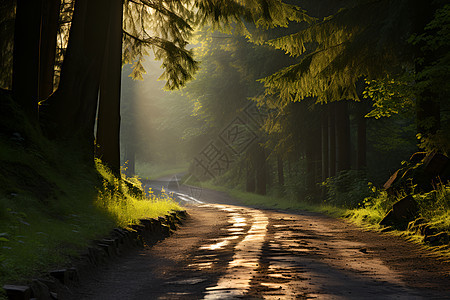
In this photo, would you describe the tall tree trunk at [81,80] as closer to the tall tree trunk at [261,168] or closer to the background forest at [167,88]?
the background forest at [167,88]

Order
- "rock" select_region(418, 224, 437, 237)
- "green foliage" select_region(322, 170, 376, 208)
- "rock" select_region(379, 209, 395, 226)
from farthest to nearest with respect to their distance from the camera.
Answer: "green foliage" select_region(322, 170, 376, 208), "rock" select_region(379, 209, 395, 226), "rock" select_region(418, 224, 437, 237)

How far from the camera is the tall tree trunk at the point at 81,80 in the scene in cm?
1242

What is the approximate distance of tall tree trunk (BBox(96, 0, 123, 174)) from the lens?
1509 centimetres

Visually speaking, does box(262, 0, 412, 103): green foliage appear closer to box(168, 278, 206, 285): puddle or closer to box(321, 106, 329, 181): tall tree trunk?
box(168, 278, 206, 285): puddle

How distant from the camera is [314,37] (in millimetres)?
13969

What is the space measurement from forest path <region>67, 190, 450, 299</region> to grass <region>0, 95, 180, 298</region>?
0.77 metres

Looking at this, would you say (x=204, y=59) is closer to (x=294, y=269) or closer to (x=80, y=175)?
(x=80, y=175)

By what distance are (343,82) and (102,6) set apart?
24.7 ft

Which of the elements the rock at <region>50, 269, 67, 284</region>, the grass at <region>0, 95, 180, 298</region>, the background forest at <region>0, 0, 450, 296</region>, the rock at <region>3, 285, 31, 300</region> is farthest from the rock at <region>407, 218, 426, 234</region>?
the rock at <region>3, 285, 31, 300</region>

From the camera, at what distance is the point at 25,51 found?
10.6 meters

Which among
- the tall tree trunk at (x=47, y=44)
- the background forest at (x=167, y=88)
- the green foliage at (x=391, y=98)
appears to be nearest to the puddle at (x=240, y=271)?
the background forest at (x=167, y=88)

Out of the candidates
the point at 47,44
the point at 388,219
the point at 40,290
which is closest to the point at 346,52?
the point at 388,219

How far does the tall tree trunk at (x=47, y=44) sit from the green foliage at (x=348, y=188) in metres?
11.9

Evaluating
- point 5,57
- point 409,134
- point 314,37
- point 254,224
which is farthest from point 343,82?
point 409,134
